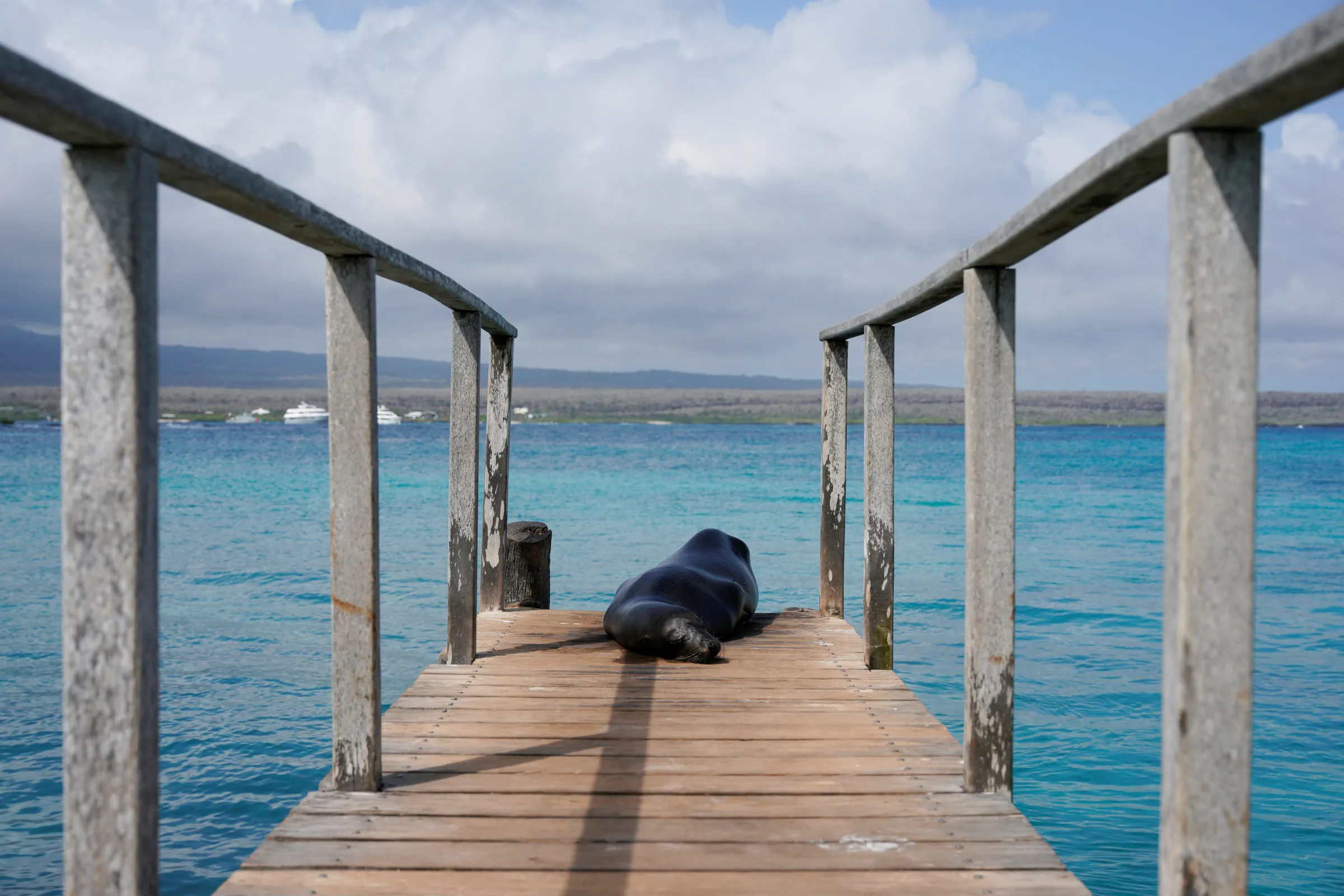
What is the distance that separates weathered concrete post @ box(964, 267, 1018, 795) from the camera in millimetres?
3498

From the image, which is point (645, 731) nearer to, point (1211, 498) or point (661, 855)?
point (661, 855)

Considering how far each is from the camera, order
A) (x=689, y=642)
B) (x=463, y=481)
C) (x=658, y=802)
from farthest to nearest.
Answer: (x=689, y=642), (x=463, y=481), (x=658, y=802)

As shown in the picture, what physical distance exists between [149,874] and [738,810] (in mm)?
1855

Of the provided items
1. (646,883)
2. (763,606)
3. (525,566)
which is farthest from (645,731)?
(763,606)

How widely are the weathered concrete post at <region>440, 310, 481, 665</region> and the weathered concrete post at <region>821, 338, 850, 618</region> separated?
236cm

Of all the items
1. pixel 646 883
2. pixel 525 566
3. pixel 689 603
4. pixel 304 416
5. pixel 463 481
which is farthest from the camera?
pixel 304 416

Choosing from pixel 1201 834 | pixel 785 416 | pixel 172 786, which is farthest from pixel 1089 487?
pixel 785 416

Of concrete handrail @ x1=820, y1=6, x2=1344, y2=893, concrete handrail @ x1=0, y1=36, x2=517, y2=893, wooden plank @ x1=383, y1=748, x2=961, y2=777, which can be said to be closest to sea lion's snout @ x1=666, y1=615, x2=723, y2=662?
wooden plank @ x1=383, y1=748, x2=961, y2=777

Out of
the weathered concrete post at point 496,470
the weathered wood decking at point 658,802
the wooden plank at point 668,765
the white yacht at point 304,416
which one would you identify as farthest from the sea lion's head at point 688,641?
the white yacht at point 304,416

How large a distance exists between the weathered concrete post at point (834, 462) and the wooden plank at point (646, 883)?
3759 millimetres

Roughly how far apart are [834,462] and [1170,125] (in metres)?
4.72

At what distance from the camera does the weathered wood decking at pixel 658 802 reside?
9.55ft

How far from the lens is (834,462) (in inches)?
269

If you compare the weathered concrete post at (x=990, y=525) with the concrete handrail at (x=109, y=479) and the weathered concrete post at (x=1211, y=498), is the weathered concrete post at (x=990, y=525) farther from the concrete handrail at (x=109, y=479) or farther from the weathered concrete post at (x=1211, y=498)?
the concrete handrail at (x=109, y=479)
